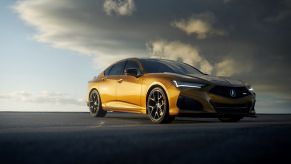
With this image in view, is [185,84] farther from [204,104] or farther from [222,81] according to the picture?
[222,81]

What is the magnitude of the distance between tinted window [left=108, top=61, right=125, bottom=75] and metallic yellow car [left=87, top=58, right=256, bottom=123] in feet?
0.58

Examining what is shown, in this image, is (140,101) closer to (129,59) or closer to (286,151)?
(129,59)

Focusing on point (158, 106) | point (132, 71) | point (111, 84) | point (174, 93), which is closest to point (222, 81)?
point (174, 93)

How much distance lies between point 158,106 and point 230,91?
154cm

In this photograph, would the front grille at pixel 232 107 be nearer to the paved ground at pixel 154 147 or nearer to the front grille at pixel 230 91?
the front grille at pixel 230 91

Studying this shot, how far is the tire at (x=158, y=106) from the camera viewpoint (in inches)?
388

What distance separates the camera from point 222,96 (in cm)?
1007

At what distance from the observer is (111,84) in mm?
12406

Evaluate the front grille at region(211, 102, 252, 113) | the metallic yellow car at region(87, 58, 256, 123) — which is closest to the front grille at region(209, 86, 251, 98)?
the metallic yellow car at region(87, 58, 256, 123)

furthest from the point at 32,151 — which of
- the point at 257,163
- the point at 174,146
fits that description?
the point at 257,163

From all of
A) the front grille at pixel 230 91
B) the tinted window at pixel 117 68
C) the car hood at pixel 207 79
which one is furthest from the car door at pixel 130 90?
the front grille at pixel 230 91

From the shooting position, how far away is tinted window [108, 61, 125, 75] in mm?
12531

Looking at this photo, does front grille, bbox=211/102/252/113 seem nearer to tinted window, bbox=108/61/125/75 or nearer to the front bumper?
the front bumper

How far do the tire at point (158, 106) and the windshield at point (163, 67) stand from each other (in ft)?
3.03
